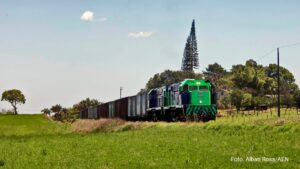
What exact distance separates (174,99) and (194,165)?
117 ft

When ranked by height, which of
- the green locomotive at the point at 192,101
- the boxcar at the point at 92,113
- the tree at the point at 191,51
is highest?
the tree at the point at 191,51

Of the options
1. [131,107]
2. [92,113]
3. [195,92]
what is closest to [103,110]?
[92,113]

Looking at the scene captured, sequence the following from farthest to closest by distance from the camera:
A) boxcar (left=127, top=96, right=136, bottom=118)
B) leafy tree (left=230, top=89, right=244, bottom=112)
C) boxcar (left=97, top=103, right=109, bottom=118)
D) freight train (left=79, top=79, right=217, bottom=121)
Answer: leafy tree (left=230, top=89, right=244, bottom=112) → boxcar (left=97, top=103, right=109, bottom=118) → boxcar (left=127, top=96, right=136, bottom=118) → freight train (left=79, top=79, right=217, bottom=121)

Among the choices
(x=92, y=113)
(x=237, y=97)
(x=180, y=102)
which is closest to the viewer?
(x=180, y=102)

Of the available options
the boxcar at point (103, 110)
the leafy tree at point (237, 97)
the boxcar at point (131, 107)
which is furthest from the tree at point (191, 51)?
the boxcar at point (131, 107)

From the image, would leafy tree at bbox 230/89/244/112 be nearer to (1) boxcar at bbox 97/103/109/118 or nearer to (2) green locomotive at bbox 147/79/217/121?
(1) boxcar at bbox 97/103/109/118

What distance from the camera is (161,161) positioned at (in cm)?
1789

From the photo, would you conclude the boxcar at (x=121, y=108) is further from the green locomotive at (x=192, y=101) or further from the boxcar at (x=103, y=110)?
the green locomotive at (x=192, y=101)

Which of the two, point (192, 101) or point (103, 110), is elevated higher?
point (192, 101)

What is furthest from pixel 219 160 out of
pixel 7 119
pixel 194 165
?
pixel 7 119

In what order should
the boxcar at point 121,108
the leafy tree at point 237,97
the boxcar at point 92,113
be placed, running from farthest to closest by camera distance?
the leafy tree at point 237,97 → the boxcar at point 92,113 → the boxcar at point 121,108

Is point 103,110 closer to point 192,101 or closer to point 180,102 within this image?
point 180,102

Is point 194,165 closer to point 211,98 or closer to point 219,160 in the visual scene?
point 219,160

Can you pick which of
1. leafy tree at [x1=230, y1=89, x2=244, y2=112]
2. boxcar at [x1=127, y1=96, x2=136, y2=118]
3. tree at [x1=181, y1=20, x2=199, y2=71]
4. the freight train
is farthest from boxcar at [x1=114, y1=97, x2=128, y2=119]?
tree at [x1=181, y1=20, x2=199, y2=71]
